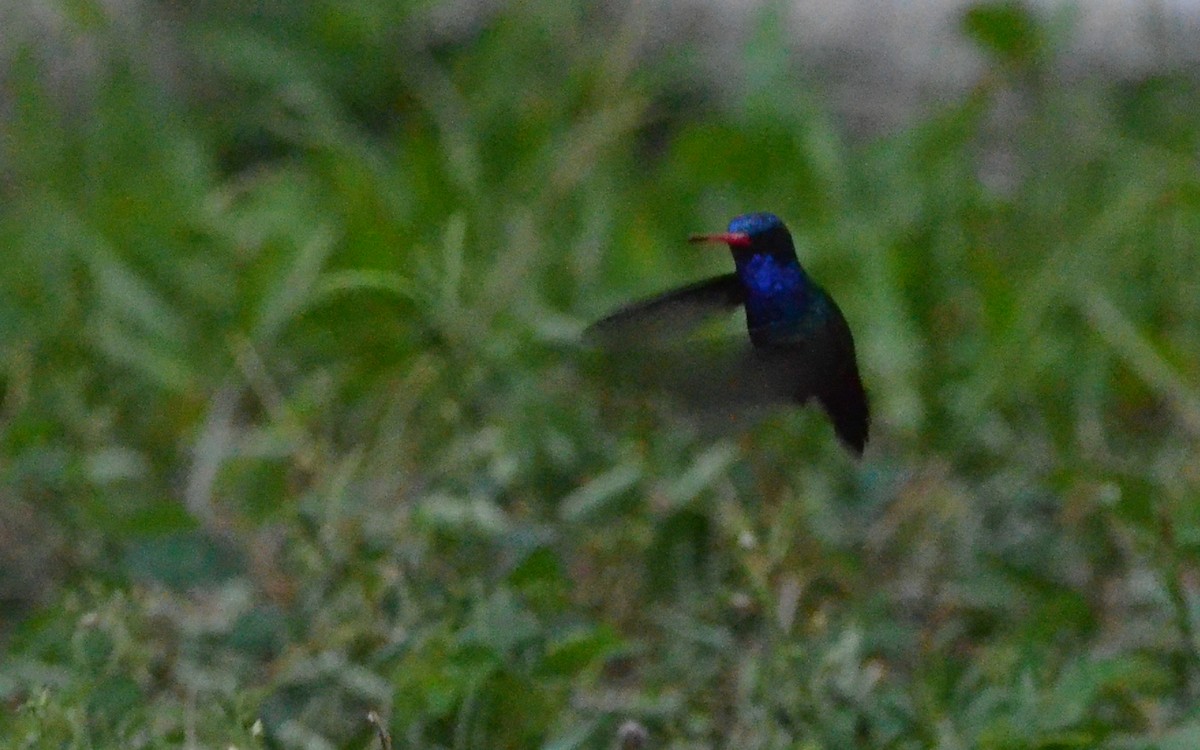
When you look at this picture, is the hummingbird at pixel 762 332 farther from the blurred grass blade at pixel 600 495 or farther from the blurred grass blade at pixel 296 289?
the blurred grass blade at pixel 296 289

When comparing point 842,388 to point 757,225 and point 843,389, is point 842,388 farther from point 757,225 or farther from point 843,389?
point 757,225

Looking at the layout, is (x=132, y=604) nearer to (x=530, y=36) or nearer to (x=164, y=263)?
(x=164, y=263)

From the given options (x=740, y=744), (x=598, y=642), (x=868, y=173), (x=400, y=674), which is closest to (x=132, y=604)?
(x=400, y=674)

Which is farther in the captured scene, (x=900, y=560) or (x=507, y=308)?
(x=507, y=308)

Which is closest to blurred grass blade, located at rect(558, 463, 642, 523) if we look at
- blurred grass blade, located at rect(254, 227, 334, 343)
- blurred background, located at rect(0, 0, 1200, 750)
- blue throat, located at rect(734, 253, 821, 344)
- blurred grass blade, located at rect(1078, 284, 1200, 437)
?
blurred background, located at rect(0, 0, 1200, 750)

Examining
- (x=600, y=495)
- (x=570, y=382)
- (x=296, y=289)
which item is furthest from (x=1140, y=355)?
(x=296, y=289)

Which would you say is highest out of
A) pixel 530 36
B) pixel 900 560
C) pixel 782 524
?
pixel 530 36

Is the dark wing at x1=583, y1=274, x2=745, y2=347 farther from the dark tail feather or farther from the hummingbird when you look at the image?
the dark tail feather

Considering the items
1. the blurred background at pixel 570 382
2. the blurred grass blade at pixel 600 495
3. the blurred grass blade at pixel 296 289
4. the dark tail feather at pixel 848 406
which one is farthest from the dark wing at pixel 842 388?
the blurred grass blade at pixel 296 289

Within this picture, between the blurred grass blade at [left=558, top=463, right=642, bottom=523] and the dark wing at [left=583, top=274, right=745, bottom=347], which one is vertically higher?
the dark wing at [left=583, top=274, right=745, bottom=347]
